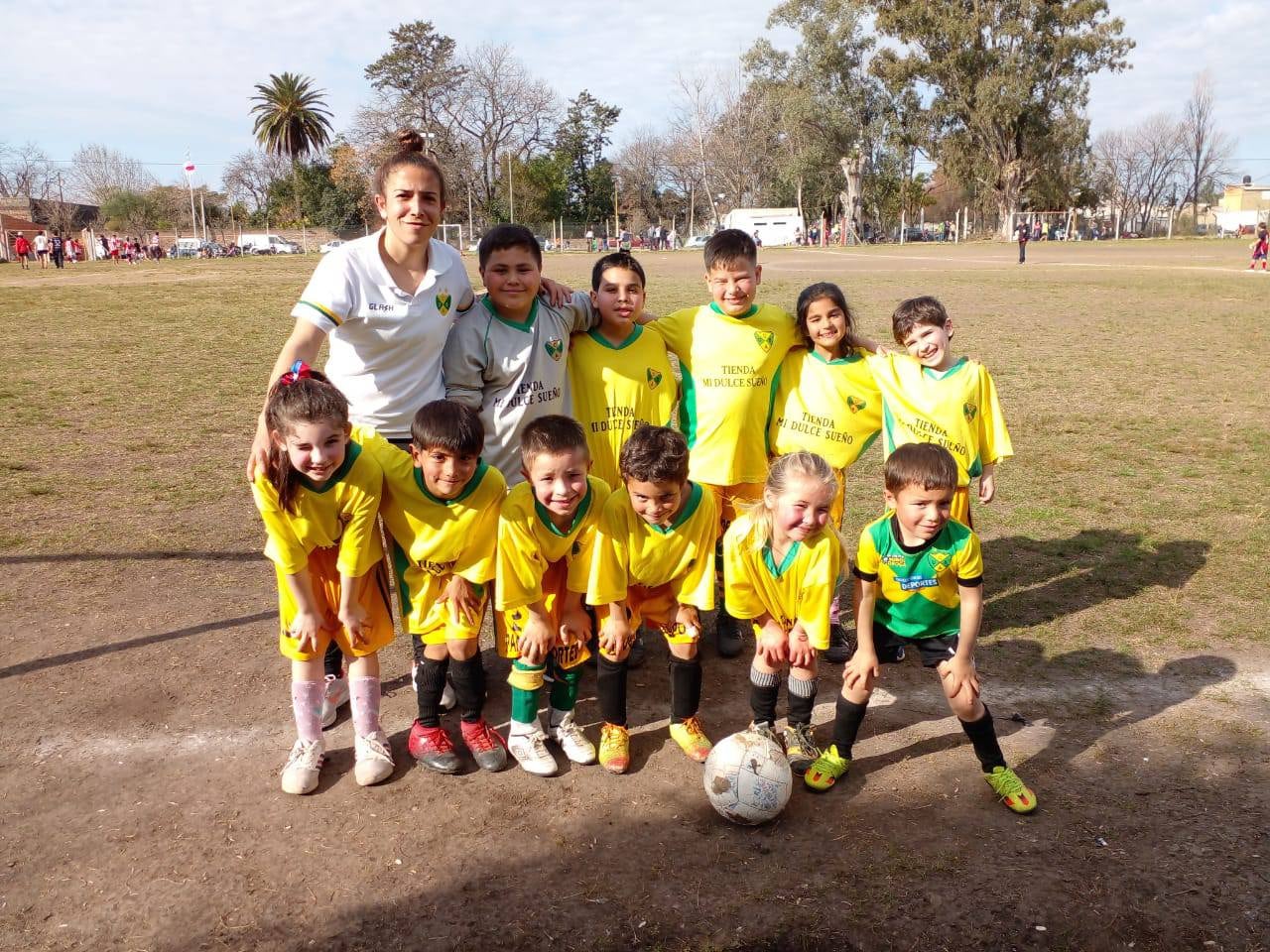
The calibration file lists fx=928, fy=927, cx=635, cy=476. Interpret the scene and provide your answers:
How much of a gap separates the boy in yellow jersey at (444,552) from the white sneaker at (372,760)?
0.11 meters

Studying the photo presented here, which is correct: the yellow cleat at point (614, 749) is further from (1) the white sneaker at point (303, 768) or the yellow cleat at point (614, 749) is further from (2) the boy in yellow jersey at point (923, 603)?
(1) the white sneaker at point (303, 768)

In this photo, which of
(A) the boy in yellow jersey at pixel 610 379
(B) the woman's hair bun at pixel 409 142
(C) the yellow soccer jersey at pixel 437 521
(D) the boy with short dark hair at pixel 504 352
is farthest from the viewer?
(A) the boy in yellow jersey at pixel 610 379

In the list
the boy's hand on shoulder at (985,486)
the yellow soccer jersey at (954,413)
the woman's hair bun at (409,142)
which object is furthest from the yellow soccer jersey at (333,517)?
the boy's hand on shoulder at (985,486)

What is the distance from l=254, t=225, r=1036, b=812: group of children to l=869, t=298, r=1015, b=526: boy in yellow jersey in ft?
0.06

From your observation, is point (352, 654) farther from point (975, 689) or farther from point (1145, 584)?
point (1145, 584)

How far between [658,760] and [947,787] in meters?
1.00

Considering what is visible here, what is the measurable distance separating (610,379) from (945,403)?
4.67 feet

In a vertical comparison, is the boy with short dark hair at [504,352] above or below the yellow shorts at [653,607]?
above

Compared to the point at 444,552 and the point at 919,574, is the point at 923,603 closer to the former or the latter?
the point at 919,574

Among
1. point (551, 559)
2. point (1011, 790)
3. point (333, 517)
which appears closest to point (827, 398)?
point (551, 559)

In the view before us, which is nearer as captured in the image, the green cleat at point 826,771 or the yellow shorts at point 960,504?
the green cleat at point 826,771

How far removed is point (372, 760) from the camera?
323cm

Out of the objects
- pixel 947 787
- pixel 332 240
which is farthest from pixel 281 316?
pixel 332 240

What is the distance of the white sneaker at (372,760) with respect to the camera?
126 inches
